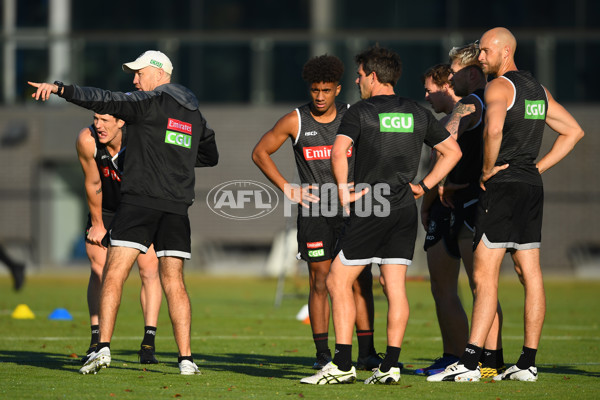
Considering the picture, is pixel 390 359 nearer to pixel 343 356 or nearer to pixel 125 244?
pixel 343 356

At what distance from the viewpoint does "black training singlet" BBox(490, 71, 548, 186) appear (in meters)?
6.88

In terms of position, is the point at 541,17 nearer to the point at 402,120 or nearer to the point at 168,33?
the point at 168,33

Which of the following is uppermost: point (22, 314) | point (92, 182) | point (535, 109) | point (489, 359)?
point (535, 109)

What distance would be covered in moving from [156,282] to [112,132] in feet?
4.45

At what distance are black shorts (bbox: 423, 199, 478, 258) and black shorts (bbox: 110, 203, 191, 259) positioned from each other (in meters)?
1.94

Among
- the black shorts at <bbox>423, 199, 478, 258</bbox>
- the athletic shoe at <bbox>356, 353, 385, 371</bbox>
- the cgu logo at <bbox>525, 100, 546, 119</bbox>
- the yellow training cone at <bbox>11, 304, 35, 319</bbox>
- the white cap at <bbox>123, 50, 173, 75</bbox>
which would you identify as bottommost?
the yellow training cone at <bbox>11, 304, 35, 319</bbox>

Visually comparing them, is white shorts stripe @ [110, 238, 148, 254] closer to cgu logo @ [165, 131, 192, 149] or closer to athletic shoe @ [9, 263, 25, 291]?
cgu logo @ [165, 131, 192, 149]

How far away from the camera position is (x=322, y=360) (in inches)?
301

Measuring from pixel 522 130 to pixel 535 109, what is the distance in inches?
7.5

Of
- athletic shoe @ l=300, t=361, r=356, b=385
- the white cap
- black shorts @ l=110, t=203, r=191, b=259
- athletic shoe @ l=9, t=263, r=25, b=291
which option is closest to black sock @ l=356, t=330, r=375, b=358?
athletic shoe @ l=300, t=361, r=356, b=385

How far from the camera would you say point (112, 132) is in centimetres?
790

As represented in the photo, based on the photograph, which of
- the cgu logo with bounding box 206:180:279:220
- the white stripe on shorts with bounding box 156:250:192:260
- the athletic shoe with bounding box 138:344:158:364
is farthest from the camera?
the cgu logo with bounding box 206:180:279:220

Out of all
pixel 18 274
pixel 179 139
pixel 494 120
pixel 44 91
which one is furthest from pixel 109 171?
pixel 18 274

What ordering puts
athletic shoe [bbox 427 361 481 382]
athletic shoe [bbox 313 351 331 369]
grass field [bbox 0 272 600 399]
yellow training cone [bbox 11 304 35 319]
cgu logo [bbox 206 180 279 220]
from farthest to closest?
cgu logo [bbox 206 180 279 220] < yellow training cone [bbox 11 304 35 319] < athletic shoe [bbox 313 351 331 369] < athletic shoe [bbox 427 361 481 382] < grass field [bbox 0 272 600 399]
